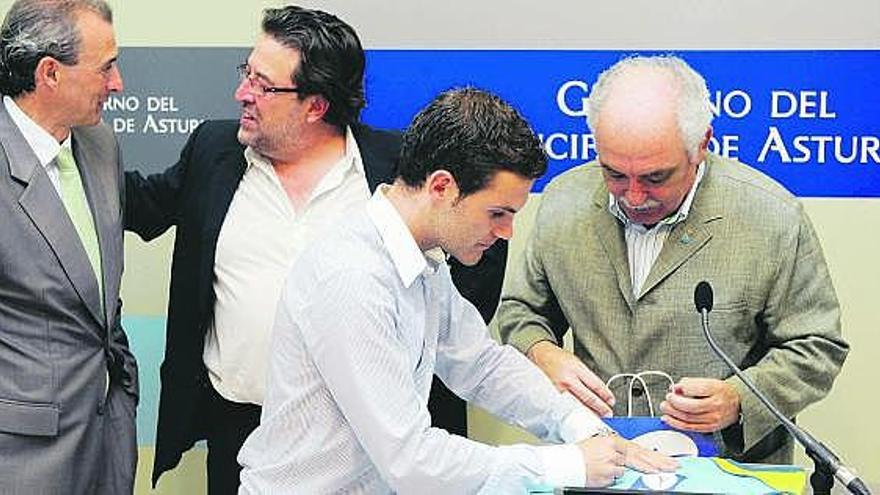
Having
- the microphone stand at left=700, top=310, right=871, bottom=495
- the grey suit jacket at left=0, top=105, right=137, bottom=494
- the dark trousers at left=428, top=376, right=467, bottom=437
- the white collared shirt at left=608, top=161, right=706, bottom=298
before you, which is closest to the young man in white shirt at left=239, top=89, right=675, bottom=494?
the microphone stand at left=700, top=310, right=871, bottom=495

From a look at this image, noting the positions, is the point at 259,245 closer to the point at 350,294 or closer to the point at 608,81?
the point at 608,81

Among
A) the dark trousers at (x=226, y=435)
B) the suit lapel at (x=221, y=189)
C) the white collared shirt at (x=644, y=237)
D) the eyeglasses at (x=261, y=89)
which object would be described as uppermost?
the eyeglasses at (x=261, y=89)

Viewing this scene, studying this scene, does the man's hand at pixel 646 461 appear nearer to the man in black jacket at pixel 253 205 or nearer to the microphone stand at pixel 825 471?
the microphone stand at pixel 825 471

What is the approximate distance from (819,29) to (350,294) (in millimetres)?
1646

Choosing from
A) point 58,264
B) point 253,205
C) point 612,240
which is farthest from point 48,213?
point 612,240

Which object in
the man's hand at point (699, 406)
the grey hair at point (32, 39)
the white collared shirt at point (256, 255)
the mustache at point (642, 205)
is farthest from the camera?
the white collared shirt at point (256, 255)

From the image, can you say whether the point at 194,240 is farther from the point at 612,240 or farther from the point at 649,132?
the point at 649,132

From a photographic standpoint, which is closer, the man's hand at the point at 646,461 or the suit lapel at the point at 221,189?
the man's hand at the point at 646,461

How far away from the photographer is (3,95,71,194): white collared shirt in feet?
8.31

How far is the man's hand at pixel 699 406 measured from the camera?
227 cm

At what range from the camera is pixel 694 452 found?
7.29 feet

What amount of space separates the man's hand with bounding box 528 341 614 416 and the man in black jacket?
A: 1.58 feet

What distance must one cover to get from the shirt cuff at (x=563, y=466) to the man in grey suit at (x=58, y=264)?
3.21ft

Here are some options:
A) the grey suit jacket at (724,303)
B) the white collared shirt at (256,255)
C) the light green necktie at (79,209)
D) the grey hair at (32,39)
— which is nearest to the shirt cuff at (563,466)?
the grey suit jacket at (724,303)
